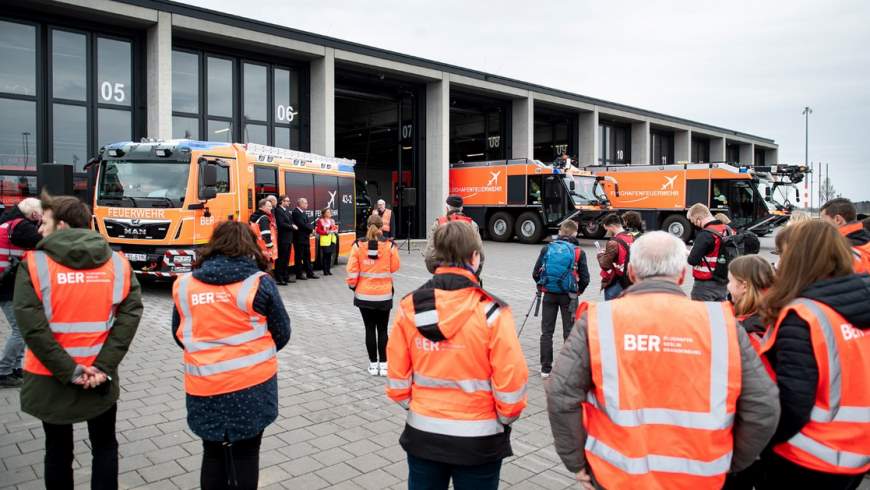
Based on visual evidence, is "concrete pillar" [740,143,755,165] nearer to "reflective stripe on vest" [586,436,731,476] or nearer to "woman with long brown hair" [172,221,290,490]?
"woman with long brown hair" [172,221,290,490]

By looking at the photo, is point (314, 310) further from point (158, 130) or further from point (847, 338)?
point (158, 130)

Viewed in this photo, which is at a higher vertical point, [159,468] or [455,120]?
[455,120]

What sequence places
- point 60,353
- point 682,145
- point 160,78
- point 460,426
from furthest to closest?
1. point 682,145
2. point 160,78
3. point 60,353
4. point 460,426

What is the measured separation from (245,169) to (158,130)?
289 inches

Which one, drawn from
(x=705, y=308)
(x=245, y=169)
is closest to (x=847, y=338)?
(x=705, y=308)

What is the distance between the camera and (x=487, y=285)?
13016 mm

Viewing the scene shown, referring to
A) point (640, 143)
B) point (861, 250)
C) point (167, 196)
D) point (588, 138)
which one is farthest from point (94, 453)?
point (640, 143)

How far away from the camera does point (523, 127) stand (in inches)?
1159

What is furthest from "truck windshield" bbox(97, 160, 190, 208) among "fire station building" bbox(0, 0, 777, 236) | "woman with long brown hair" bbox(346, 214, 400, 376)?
"fire station building" bbox(0, 0, 777, 236)

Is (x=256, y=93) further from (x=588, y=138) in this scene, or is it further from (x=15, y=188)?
(x=588, y=138)

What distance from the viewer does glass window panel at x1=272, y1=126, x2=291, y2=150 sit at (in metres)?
21.6

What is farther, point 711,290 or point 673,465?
point 711,290

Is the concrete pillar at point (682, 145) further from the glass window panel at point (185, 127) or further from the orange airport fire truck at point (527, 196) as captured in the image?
the glass window panel at point (185, 127)

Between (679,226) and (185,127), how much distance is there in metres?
18.1
